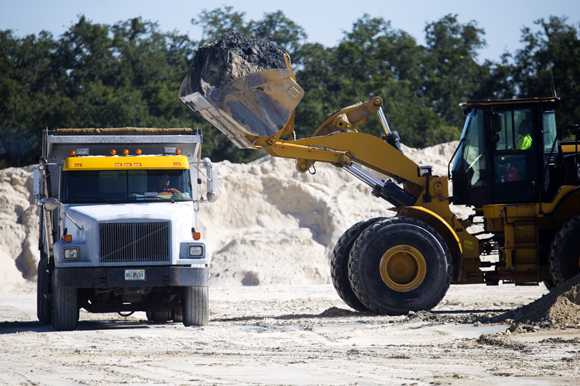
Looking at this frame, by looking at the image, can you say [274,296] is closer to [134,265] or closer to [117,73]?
[134,265]

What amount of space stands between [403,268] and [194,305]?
3.46 metres

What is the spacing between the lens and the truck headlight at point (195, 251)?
10.5m

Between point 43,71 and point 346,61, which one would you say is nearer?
point 43,71

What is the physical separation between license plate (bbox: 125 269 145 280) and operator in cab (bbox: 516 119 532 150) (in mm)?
6641

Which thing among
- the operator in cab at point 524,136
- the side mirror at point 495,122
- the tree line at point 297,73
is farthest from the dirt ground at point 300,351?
the tree line at point 297,73

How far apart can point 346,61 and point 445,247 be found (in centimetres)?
3257

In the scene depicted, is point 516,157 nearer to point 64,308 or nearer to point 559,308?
point 559,308

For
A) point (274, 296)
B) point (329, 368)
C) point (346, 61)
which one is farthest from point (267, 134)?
point (346, 61)

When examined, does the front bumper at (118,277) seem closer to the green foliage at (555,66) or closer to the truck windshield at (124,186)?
the truck windshield at (124,186)

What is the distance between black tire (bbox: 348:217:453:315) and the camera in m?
11.4

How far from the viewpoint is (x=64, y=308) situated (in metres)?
10.4

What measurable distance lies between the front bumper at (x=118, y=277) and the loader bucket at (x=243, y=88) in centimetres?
274

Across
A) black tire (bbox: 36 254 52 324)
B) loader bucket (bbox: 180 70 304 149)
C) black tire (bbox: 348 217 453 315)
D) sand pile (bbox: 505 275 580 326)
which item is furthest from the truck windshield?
sand pile (bbox: 505 275 580 326)

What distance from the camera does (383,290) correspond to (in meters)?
11.4
